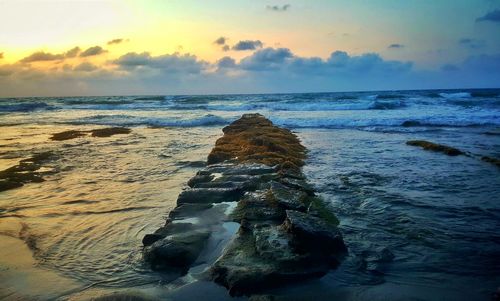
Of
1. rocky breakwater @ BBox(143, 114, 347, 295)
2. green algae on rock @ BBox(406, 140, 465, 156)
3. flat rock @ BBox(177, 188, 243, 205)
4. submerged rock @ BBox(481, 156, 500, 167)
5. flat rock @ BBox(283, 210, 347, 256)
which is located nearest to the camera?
rocky breakwater @ BBox(143, 114, 347, 295)

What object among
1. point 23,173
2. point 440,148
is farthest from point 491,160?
point 23,173

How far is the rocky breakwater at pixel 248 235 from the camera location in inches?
160

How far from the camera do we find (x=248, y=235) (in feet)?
16.2

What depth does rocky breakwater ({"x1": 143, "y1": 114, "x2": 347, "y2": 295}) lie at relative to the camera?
4066mm

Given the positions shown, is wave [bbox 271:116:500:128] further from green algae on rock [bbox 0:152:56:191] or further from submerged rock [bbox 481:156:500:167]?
green algae on rock [bbox 0:152:56:191]

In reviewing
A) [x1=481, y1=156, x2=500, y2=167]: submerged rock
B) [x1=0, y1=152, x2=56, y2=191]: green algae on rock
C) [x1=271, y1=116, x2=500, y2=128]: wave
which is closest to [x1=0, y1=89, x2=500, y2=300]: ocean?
[x1=481, y1=156, x2=500, y2=167]: submerged rock

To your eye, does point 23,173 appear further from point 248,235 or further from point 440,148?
point 440,148

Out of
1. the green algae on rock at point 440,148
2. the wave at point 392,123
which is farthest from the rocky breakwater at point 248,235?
the wave at point 392,123

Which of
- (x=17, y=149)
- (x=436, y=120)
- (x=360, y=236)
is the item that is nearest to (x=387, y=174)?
(x=360, y=236)

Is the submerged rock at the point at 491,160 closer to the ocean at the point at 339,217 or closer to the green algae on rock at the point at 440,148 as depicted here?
the ocean at the point at 339,217

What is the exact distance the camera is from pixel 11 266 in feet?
15.1

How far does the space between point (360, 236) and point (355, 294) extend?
1.61 meters

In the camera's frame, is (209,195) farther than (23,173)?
No

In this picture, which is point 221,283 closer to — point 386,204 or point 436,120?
point 386,204
